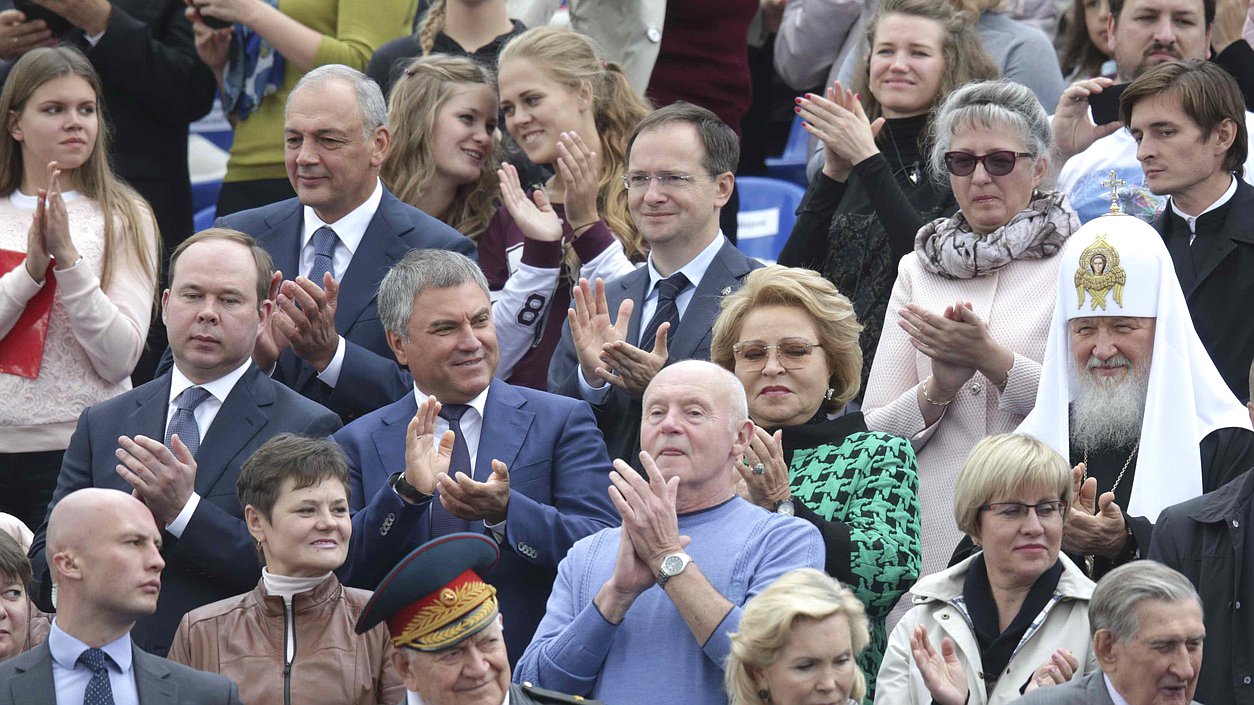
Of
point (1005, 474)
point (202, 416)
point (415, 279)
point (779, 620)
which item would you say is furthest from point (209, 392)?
point (1005, 474)

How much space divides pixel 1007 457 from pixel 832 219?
221cm

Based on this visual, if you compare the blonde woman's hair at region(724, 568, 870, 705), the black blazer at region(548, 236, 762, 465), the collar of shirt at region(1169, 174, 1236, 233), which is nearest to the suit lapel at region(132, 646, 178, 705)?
the blonde woman's hair at region(724, 568, 870, 705)

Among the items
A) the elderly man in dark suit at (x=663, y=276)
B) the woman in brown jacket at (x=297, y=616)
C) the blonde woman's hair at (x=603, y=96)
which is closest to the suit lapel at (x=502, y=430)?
the elderly man in dark suit at (x=663, y=276)

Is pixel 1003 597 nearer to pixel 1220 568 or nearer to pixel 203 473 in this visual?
pixel 1220 568

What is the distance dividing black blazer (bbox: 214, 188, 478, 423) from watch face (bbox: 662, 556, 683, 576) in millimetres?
2061

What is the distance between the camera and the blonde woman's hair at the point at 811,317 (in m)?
6.48

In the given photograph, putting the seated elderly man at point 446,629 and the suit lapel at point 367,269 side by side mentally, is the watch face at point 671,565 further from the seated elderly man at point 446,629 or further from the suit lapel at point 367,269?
the suit lapel at point 367,269

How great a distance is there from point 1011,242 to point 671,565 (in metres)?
2.30

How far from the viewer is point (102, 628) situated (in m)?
5.60

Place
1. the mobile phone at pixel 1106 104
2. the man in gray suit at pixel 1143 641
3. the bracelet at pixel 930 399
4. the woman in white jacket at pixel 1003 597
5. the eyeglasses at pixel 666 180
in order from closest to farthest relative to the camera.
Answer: the man in gray suit at pixel 1143 641 < the woman in white jacket at pixel 1003 597 < the bracelet at pixel 930 399 < the eyeglasses at pixel 666 180 < the mobile phone at pixel 1106 104

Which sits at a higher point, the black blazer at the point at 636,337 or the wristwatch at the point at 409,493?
the black blazer at the point at 636,337

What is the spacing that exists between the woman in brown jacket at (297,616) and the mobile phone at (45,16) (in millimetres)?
3999

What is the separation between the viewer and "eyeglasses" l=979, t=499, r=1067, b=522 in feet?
18.7

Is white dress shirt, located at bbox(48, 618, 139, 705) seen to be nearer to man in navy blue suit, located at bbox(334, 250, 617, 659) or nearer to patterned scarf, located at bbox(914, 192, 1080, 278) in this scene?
man in navy blue suit, located at bbox(334, 250, 617, 659)
